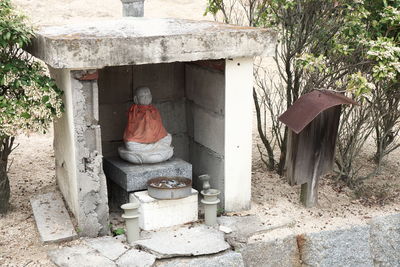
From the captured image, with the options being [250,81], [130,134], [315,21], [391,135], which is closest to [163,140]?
[130,134]

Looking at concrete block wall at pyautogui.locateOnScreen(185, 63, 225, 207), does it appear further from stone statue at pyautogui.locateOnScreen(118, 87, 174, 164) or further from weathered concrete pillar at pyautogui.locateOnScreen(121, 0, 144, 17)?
weathered concrete pillar at pyautogui.locateOnScreen(121, 0, 144, 17)

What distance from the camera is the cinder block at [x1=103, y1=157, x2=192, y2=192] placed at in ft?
24.2

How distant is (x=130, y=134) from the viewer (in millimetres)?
7750

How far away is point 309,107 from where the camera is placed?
732 cm

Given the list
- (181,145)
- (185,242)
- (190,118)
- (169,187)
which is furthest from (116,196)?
(190,118)

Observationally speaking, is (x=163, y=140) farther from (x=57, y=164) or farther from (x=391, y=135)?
(x=391, y=135)

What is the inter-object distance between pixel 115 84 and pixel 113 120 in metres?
0.50

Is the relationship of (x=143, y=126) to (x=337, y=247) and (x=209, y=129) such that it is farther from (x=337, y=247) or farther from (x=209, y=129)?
(x=337, y=247)

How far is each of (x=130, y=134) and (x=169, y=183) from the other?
884 mm

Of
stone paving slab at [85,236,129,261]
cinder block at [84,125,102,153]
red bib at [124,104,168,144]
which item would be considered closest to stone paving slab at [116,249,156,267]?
stone paving slab at [85,236,129,261]

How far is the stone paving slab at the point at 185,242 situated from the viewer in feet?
21.6

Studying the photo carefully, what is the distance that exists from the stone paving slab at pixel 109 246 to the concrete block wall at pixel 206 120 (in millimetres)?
1544

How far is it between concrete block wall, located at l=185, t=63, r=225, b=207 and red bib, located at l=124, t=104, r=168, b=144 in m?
0.66

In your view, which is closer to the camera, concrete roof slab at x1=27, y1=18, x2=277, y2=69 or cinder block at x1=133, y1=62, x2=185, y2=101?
concrete roof slab at x1=27, y1=18, x2=277, y2=69
